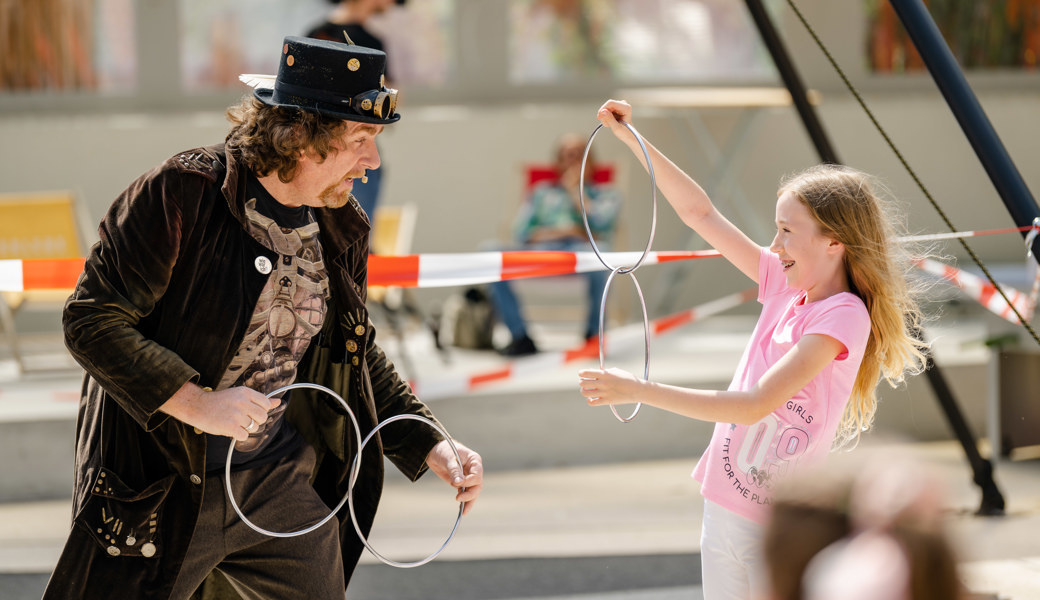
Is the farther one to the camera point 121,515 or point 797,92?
point 797,92

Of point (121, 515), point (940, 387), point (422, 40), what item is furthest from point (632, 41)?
point (121, 515)

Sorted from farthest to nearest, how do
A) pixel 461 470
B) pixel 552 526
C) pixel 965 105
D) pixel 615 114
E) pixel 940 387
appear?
pixel 552 526 < pixel 940 387 < pixel 965 105 < pixel 615 114 < pixel 461 470

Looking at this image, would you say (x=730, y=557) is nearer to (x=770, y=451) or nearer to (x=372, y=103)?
(x=770, y=451)

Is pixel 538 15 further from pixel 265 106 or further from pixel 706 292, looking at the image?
pixel 265 106

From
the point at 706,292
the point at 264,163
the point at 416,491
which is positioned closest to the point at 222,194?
the point at 264,163

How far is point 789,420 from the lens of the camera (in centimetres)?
Result: 253

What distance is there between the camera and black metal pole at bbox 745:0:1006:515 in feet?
15.6

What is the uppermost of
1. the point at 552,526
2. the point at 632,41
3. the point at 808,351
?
the point at 808,351

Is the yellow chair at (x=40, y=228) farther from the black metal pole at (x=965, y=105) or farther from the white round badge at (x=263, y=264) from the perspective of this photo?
the black metal pole at (x=965, y=105)

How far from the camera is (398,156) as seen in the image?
9.04 m

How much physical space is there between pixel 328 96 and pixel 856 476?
157cm

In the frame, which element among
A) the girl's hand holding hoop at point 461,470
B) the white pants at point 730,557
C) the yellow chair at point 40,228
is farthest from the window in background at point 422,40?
the white pants at point 730,557

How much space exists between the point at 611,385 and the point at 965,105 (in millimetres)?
1610

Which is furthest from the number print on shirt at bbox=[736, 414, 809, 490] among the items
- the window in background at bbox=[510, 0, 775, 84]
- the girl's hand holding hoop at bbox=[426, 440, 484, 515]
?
the window in background at bbox=[510, 0, 775, 84]
